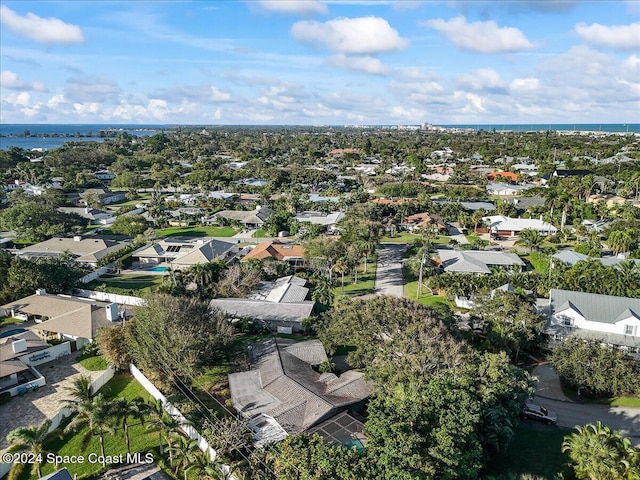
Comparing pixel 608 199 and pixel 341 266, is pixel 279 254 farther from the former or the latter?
pixel 608 199

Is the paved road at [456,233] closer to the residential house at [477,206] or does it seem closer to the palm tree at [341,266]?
the residential house at [477,206]

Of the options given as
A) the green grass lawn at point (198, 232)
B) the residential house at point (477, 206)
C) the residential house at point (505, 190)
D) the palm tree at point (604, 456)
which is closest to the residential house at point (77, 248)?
the green grass lawn at point (198, 232)

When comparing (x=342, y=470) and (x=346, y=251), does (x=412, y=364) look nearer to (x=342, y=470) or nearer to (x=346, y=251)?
(x=342, y=470)

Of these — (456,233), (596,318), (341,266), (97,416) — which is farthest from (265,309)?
(456,233)

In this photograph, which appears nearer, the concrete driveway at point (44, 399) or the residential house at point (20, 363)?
the concrete driveway at point (44, 399)

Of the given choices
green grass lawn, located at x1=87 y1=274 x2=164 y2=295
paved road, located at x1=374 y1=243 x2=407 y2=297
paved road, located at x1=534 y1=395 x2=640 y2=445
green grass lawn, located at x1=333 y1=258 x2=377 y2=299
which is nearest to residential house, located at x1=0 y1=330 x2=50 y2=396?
green grass lawn, located at x1=87 y1=274 x2=164 y2=295

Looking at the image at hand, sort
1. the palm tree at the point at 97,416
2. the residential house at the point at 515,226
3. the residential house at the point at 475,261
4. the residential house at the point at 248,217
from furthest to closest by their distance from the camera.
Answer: the residential house at the point at 248,217, the residential house at the point at 515,226, the residential house at the point at 475,261, the palm tree at the point at 97,416

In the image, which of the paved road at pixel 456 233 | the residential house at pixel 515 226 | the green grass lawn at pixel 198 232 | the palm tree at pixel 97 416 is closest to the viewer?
the palm tree at pixel 97 416

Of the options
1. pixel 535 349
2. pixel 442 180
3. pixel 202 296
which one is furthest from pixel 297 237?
pixel 442 180
